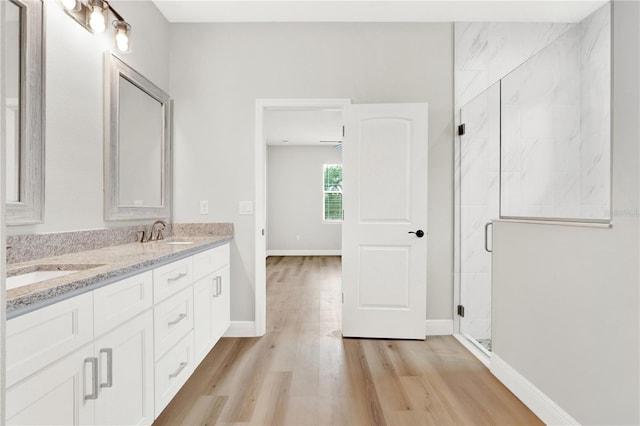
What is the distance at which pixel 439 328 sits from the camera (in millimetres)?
2953

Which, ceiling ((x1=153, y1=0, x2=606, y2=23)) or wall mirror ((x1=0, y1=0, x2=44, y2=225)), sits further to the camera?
ceiling ((x1=153, y1=0, x2=606, y2=23))

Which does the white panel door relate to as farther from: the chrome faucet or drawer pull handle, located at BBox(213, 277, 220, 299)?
the chrome faucet

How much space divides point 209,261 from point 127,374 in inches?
41.0

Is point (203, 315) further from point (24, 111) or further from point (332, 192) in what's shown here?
point (332, 192)

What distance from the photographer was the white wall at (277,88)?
2949 mm

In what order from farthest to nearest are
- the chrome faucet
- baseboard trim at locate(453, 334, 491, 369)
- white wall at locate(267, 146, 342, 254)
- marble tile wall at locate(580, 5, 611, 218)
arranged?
white wall at locate(267, 146, 342, 254), the chrome faucet, baseboard trim at locate(453, 334, 491, 369), marble tile wall at locate(580, 5, 611, 218)

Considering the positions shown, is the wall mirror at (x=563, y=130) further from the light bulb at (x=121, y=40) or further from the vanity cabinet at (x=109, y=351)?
the light bulb at (x=121, y=40)

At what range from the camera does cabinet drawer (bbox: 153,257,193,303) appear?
1602 millimetres

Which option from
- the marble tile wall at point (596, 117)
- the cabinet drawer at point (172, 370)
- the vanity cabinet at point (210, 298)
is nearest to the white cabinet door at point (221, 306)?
the vanity cabinet at point (210, 298)

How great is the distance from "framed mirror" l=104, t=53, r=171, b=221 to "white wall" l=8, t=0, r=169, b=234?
66 mm

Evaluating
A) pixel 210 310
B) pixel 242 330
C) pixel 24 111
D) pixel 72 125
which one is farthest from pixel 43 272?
pixel 242 330

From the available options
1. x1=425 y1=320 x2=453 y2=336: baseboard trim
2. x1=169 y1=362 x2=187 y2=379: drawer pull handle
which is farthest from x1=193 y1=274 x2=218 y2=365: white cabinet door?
x1=425 y1=320 x2=453 y2=336: baseboard trim

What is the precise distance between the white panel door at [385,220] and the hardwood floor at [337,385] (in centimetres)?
22

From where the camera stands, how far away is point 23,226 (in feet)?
4.92
